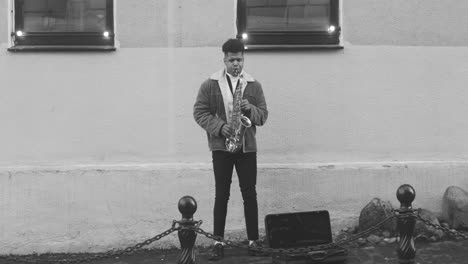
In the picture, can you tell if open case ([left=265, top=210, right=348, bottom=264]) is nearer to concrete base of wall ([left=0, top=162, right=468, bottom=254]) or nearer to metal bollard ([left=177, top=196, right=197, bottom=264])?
concrete base of wall ([left=0, top=162, right=468, bottom=254])

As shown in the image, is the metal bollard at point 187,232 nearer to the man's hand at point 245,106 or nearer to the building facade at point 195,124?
the man's hand at point 245,106

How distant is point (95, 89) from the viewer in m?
6.21

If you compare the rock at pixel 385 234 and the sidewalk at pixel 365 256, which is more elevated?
the rock at pixel 385 234

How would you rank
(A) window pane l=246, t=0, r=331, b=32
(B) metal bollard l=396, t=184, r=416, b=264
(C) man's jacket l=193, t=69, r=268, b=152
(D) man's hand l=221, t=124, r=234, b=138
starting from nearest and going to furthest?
(B) metal bollard l=396, t=184, r=416, b=264, (D) man's hand l=221, t=124, r=234, b=138, (C) man's jacket l=193, t=69, r=268, b=152, (A) window pane l=246, t=0, r=331, b=32

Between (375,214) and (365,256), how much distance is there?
20.9 inches

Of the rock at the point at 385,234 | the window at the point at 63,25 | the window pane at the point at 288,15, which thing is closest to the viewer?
the rock at the point at 385,234

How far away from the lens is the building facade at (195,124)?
617 cm

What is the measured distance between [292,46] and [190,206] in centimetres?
275

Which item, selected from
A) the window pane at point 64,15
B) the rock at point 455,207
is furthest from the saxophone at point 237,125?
the rock at point 455,207

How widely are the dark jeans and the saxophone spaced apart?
0.10 metres

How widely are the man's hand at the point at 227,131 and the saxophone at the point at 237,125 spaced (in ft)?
0.10

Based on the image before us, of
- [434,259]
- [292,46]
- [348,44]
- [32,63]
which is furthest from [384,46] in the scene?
[32,63]

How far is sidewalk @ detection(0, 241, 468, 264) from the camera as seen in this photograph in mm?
5520

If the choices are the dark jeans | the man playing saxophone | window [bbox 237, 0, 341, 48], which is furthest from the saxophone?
window [bbox 237, 0, 341, 48]
